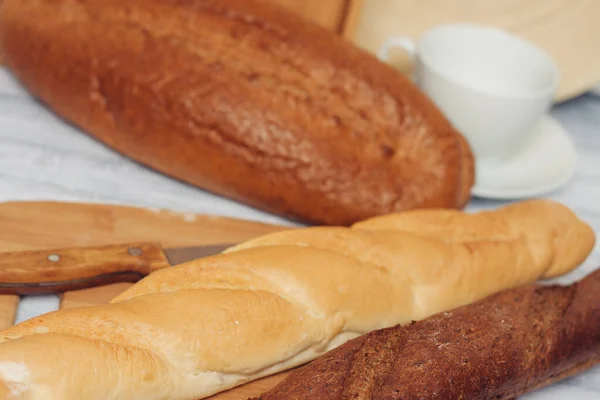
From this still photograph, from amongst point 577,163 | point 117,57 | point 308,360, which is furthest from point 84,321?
point 577,163

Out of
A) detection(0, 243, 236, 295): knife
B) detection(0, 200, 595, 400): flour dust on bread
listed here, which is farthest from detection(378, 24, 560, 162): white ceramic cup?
detection(0, 243, 236, 295): knife

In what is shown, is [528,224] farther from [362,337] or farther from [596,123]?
[596,123]

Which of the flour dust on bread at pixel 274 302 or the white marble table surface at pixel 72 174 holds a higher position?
the flour dust on bread at pixel 274 302

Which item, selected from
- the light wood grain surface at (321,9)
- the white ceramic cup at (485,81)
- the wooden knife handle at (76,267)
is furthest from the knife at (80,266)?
the light wood grain surface at (321,9)

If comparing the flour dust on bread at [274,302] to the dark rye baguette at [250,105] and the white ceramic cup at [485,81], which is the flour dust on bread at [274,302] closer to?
the dark rye baguette at [250,105]

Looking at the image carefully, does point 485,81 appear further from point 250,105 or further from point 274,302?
point 274,302
